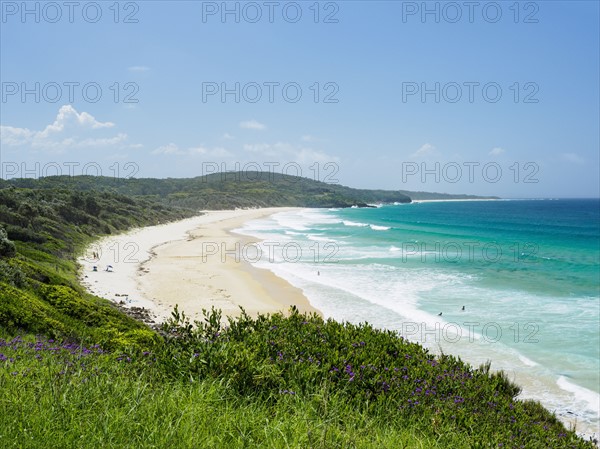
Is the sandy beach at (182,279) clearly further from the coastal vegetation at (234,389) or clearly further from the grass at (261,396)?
the grass at (261,396)

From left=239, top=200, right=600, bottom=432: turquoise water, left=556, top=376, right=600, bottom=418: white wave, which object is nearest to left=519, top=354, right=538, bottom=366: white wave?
left=239, top=200, right=600, bottom=432: turquoise water

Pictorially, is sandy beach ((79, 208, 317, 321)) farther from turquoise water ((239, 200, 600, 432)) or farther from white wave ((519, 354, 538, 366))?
white wave ((519, 354, 538, 366))

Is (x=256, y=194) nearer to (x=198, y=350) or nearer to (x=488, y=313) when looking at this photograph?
(x=488, y=313)

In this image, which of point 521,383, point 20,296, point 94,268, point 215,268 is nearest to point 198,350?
point 20,296

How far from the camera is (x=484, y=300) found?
25.6 meters

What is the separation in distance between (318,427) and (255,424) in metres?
0.63

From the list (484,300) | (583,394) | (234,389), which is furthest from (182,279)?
(234,389)

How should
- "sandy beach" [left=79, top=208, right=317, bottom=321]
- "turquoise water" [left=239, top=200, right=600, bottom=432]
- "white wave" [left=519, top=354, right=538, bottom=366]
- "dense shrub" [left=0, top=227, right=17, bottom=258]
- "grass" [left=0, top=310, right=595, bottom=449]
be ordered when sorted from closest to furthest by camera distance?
"grass" [left=0, top=310, right=595, bottom=449] < "turquoise water" [left=239, top=200, right=600, bottom=432] < "white wave" [left=519, top=354, right=538, bottom=366] < "dense shrub" [left=0, top=227, right=17, bottom=258] < "sandy beach" [left=79, top=208, right=317, bottom=321]

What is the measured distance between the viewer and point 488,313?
890 inches

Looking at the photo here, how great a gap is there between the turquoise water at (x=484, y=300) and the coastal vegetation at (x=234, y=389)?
4820 mm

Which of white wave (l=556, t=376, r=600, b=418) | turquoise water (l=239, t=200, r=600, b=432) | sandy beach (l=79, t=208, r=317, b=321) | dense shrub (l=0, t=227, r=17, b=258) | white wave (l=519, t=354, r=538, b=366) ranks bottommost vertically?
white wave (l=556, t=376, r=600, b=418)

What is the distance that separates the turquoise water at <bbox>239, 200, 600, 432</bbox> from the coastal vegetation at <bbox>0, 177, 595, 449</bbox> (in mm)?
4820

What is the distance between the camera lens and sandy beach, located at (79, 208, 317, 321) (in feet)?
71.7

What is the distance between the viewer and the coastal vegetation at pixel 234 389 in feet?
12.2
